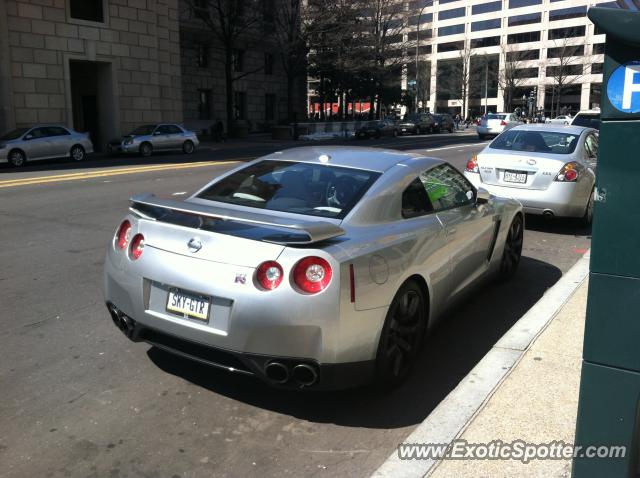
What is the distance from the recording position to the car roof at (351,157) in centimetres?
460

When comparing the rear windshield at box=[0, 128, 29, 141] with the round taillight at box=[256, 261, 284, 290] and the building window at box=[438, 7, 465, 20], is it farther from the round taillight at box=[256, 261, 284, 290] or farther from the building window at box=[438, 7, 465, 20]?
the building window at box=[438, 7, 465, 20]

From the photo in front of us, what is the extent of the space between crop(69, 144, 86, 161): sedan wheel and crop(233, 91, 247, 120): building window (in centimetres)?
2447

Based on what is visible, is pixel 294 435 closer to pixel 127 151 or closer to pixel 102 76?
pixel 127 151

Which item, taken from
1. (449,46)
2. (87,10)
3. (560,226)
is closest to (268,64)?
(87,10)

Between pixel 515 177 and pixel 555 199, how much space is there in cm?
67

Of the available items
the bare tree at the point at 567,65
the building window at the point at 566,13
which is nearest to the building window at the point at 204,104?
the bare tree at the point at 567,65

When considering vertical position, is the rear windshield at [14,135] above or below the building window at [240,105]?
below

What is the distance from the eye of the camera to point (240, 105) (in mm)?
48031

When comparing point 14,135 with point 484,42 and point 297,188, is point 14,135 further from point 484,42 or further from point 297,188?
point 484,42

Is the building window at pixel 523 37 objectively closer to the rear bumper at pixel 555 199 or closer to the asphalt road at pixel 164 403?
the rear bumper at pixel 555 199

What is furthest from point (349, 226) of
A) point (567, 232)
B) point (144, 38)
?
point (144, 38)

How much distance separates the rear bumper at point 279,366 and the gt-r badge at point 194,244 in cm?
53

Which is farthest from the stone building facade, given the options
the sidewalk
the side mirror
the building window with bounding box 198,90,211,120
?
the sidewalk

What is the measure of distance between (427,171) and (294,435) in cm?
235
